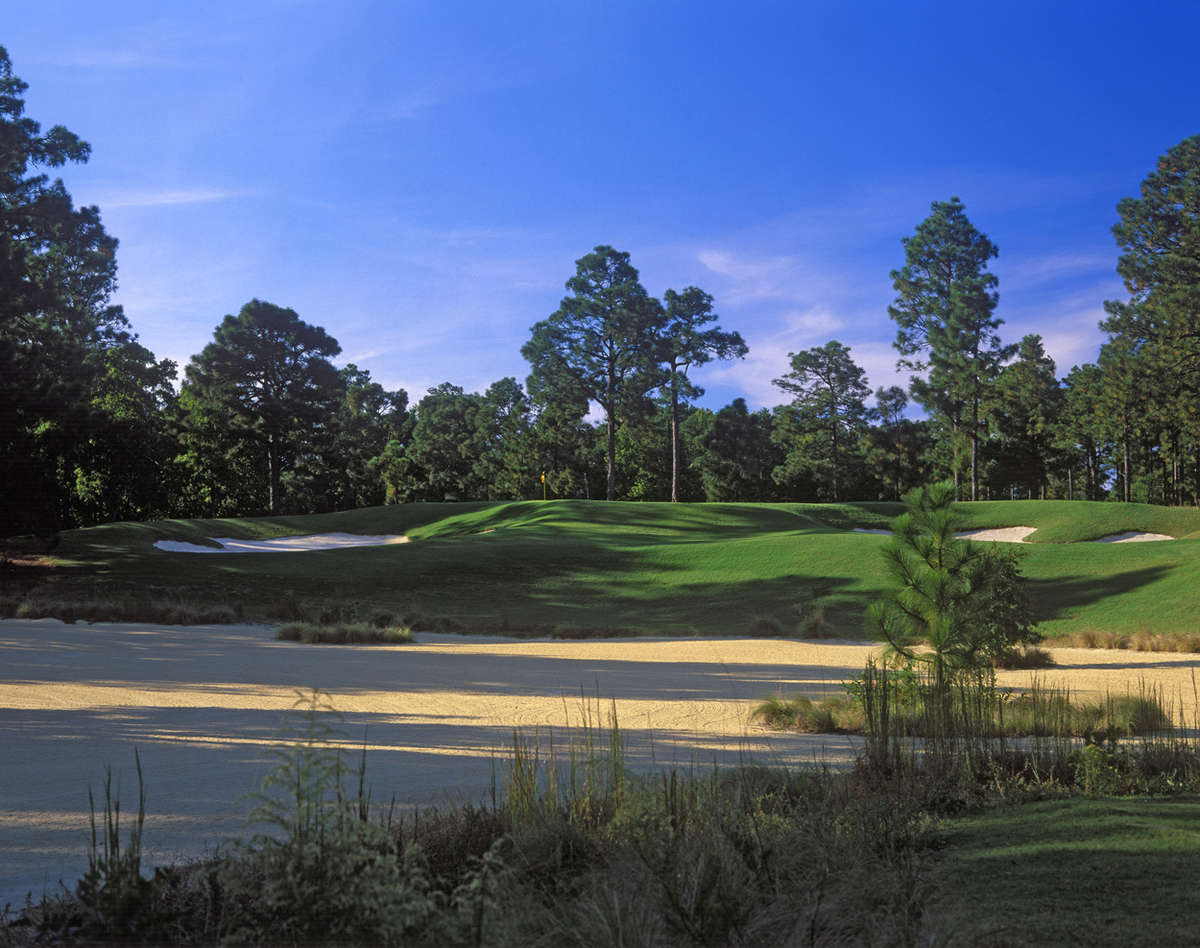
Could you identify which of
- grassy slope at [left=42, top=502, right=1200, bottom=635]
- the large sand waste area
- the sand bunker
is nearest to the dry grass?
the large sand waste area

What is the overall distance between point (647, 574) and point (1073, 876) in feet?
64.3

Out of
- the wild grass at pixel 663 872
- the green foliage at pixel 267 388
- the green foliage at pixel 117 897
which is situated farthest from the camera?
the green foliage at pixel 267 388

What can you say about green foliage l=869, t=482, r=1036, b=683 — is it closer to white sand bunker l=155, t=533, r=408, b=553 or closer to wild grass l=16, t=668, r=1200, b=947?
wild grass l=16, t=668, r=1200, b=947

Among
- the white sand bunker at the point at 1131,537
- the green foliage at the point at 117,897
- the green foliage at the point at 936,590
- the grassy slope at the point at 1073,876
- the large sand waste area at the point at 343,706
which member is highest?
the white sand bunker at the point at 1131,537

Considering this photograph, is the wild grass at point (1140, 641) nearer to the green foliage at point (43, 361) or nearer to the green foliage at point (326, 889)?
the green foliage at point (326, 889)

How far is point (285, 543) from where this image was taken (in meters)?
33.2

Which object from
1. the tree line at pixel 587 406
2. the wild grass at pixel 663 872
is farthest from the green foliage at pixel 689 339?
the wild grass at pixel 663 872

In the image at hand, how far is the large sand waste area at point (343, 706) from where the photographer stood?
4918 mm

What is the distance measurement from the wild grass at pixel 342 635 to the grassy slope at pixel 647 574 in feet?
11.2

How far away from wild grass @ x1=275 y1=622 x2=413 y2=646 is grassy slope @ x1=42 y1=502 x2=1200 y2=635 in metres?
3.42

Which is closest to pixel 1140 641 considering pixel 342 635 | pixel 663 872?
pixel 342 635

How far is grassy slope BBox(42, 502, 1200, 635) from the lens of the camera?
708 inches

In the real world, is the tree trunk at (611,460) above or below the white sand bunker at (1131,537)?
above

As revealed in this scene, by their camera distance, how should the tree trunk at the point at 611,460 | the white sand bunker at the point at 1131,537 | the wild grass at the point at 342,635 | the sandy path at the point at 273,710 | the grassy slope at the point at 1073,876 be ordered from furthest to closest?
the tree trunk at the point at 611,460
the white sand bunker at the point at 1131,537
the wild grass at the point at 342,635
the sandy path at the point at 273,710
the grassy slope at the point at 1073,876
